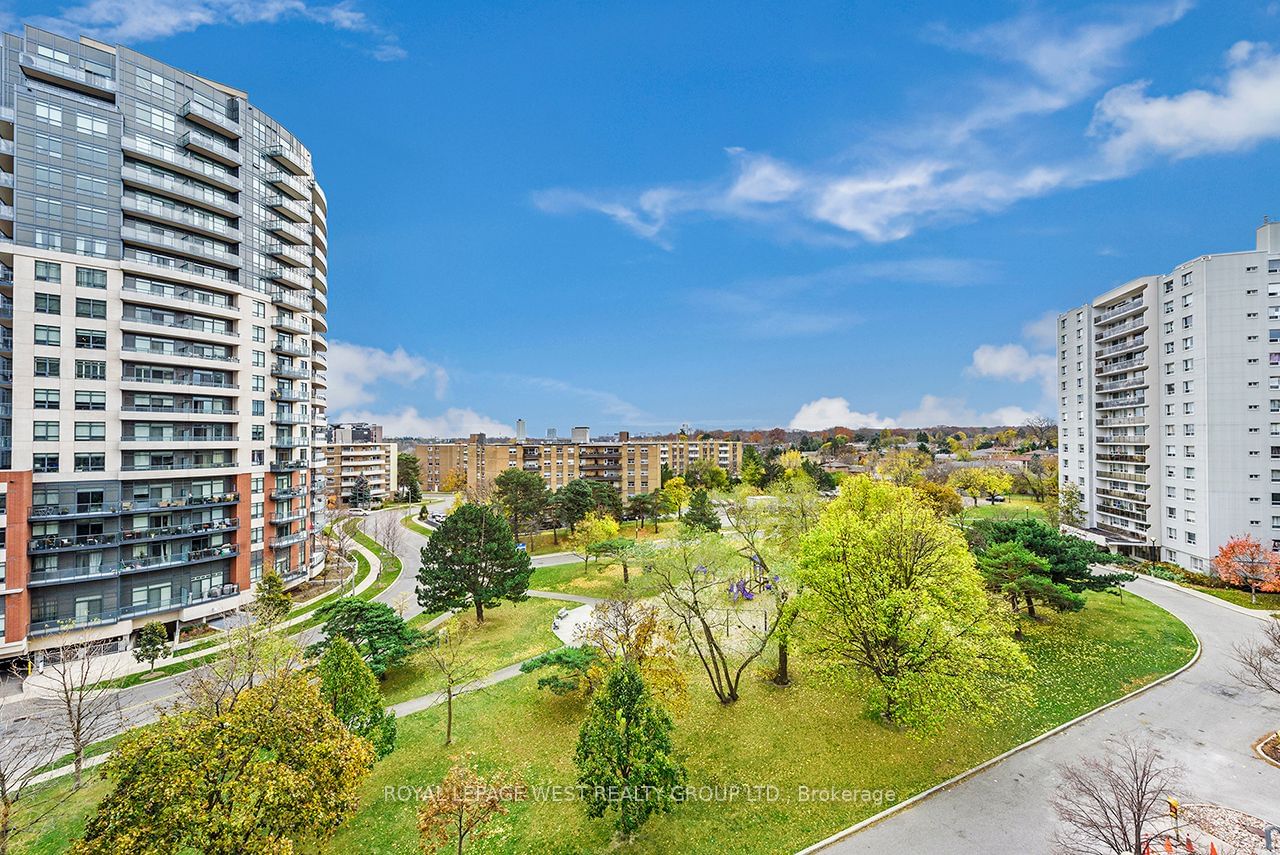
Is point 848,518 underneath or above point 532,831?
above

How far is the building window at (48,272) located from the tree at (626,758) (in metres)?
38.7

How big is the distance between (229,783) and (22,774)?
1829 cm

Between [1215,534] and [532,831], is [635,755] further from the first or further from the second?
[1215,534]

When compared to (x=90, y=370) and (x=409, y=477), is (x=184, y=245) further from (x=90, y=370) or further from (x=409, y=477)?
(x=409, y=477)

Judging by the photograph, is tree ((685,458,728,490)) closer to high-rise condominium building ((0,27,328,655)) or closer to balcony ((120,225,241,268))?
high-rise condominium building ((0,27,328,655))

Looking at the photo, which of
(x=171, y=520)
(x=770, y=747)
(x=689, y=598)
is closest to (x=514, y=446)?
(x=171, y=520)

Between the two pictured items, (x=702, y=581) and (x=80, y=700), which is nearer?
(x=80, y=700)

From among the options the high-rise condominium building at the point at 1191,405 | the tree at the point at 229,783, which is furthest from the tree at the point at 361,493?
the high-rise condominium building at the point at 1191,405

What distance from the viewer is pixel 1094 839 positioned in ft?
44.6

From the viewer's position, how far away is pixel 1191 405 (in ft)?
135

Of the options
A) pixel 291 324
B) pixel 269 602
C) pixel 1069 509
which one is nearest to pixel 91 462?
pixel 269 602

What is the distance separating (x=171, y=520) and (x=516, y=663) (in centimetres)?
2526

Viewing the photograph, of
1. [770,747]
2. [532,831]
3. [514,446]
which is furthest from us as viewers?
[514,446]

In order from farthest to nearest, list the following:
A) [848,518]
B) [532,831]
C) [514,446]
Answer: [514,446]
[848,518]
[532,831]
